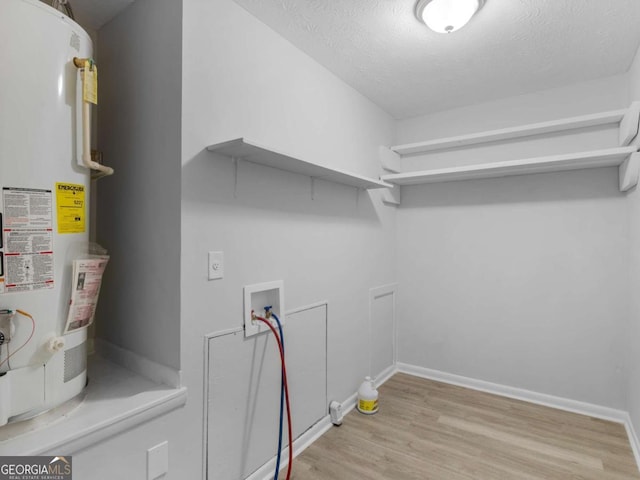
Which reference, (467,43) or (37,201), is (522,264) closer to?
(467,43)

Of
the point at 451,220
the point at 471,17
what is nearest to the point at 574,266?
the point at 451,220

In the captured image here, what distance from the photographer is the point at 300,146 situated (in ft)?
6.95

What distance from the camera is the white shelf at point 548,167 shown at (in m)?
2.11

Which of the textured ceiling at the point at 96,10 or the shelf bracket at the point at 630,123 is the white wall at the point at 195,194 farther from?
the shelf bracket at the point at 630,123

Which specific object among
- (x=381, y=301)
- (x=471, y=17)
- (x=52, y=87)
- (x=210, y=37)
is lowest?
(x=381, y=301)

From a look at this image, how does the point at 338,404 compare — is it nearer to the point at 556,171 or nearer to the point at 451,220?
the point at 451,220

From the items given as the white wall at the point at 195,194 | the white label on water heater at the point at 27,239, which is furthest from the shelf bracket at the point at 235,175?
the white label on water heater at the point at 27,239

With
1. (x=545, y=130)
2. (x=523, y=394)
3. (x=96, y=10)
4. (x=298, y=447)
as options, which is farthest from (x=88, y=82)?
(x=523, y=394)

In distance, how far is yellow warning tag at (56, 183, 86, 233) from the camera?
1.22 meters

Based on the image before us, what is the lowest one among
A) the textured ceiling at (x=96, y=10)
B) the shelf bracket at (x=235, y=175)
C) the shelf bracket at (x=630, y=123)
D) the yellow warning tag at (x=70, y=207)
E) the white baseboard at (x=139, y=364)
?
the white baseboard at (x=139, y=364)

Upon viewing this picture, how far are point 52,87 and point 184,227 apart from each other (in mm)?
652

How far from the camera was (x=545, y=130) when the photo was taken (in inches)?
100

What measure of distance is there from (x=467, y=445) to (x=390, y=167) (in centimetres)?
220

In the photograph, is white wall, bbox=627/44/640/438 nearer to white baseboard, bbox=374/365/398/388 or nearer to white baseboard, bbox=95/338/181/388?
white baseboard, bbox=374/365/398/388
